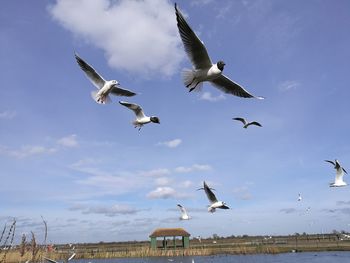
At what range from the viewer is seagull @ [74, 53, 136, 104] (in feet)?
41.9

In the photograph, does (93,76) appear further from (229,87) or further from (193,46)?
(193,46)

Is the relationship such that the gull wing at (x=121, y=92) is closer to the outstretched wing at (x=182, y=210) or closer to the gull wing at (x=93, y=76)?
the gull wing at (x=93, y=76)

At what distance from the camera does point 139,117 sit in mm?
14617

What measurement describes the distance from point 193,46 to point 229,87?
8.67 ft

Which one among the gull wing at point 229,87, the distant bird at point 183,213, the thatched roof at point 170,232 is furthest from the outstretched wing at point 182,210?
the thatched roof at point 170,232

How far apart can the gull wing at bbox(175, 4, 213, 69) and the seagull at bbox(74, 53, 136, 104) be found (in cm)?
393

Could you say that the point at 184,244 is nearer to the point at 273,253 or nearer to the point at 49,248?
the point at 273,253

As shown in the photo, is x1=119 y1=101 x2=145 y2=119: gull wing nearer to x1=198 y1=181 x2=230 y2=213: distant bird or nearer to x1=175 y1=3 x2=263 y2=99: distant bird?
x1=198 y1=181 x2=230 y2=213: distant bird

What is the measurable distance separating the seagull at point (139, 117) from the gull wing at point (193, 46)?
4797 millimetres

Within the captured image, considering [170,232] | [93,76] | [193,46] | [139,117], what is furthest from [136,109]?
[170,232]

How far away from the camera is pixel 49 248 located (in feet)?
18.7

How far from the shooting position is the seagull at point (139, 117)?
1418 cm

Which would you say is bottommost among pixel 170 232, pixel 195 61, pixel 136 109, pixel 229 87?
pixel 195 61

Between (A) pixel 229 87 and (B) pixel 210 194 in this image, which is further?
(B) pixel 210 194
